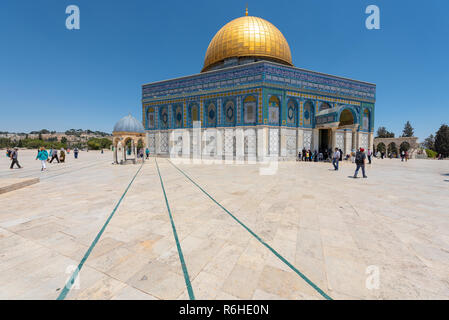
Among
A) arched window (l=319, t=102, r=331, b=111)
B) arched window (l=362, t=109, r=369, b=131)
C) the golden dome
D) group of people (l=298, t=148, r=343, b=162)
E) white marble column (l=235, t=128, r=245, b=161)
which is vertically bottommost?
group of people (l=298, t=148, r=343, b=162)

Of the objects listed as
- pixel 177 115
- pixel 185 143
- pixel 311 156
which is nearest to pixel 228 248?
pixel 311 156

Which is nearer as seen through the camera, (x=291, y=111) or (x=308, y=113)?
(x=291, y=111)

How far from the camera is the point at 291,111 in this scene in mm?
19672

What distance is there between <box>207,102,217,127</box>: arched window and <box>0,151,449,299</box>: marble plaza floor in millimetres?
16999

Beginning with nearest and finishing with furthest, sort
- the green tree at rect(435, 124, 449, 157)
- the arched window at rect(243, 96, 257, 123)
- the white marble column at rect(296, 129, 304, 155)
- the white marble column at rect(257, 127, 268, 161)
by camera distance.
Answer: the white marble column at rect(257, 127, 268, 161) < the arched window at rect(243, 96, 257, 123) < the white marble column at rect(296, 129, 304, 155) < the green tree at rect(435, 124, 449, 157)

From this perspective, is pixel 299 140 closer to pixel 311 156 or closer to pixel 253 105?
pixel 311 156

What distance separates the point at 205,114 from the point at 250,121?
5.45 metres

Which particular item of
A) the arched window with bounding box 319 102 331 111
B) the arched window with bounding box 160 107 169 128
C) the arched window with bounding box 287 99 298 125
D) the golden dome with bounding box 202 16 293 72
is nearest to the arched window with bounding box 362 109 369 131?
the arched window with bounding box 319 102 331 111

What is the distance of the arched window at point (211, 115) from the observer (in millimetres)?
20858

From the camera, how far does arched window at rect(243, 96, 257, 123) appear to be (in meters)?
18.9

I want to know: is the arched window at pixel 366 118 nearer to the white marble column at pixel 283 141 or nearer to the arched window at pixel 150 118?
the white marble column at pixel 283 141

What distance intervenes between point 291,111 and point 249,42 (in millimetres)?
9390

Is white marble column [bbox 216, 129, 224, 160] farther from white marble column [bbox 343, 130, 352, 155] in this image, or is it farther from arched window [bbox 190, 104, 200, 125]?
white marble column [bbox 343, 130, 352, 155]
